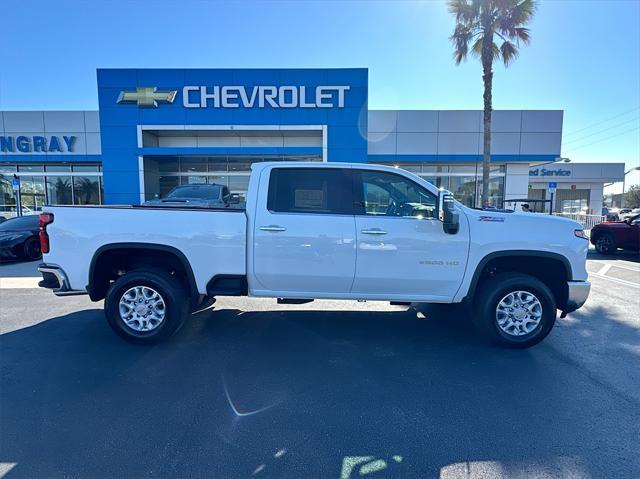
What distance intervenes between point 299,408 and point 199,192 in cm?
757

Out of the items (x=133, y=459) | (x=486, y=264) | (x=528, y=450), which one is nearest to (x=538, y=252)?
(x=486, y=264)

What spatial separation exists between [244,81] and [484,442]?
56.3 feet

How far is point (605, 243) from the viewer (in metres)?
11.9

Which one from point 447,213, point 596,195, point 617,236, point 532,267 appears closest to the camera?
point 447,213

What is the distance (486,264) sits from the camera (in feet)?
13.3

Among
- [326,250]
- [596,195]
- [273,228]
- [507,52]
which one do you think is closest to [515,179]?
[507,52]

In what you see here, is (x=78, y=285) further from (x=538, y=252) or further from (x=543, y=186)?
(x=543, y=186)

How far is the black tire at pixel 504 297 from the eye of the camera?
405cm

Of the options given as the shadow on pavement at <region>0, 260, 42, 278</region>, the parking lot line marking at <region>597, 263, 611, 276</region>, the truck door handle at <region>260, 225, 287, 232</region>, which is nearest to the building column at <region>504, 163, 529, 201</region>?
the parking lot line marking at <region>597, 263, 611, 276</region>

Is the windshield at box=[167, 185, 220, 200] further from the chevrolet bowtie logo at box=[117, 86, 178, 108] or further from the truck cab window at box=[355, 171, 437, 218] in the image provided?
the chevrolet bowtie logo at box=[117, 86, 178, 108]

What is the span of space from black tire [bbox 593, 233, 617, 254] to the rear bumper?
14.3 metres

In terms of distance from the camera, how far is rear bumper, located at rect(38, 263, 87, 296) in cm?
412

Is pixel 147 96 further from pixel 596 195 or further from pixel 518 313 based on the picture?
pixel 596 195

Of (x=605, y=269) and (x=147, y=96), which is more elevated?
(x=147, y=96)
